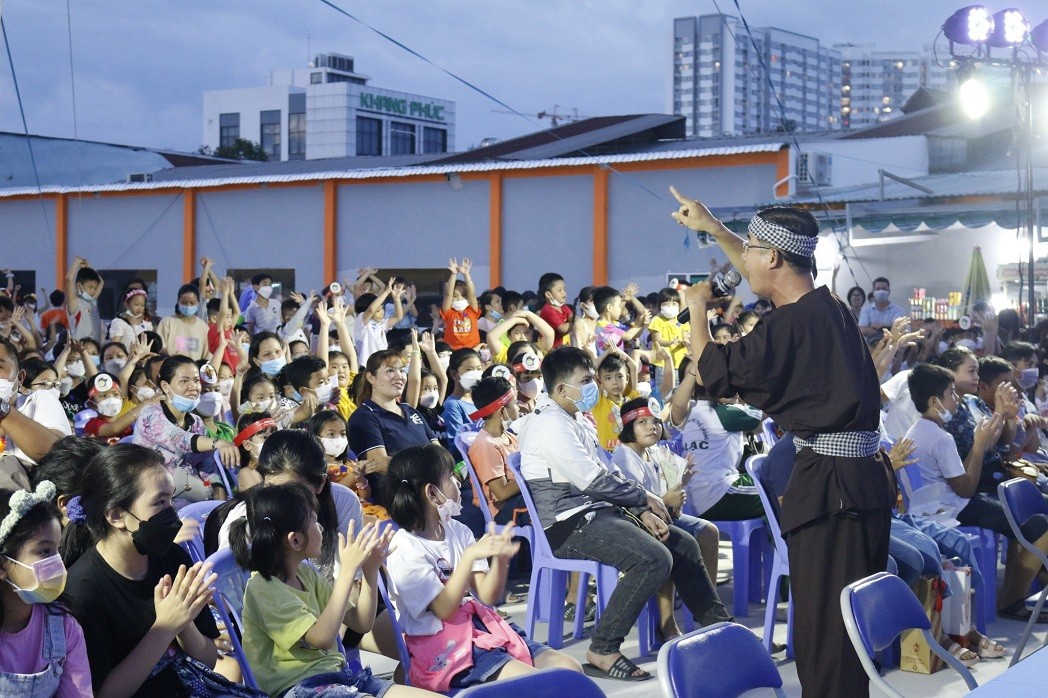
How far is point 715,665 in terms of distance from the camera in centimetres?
244

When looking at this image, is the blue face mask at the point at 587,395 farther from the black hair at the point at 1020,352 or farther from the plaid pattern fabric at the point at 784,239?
the black hair at the point at 1020,352

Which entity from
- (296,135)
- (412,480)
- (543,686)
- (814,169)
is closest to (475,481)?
(412,480)

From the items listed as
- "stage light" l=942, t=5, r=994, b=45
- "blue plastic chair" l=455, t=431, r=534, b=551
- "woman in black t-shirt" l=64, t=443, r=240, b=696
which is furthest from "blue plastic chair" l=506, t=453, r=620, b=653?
"stage light" l=942, t=5, r=994, b=45

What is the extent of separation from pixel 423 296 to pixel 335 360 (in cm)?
934

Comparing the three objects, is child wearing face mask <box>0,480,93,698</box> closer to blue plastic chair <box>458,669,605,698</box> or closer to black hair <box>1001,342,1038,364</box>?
blue plastic chair <box>458,669,605,698</box>

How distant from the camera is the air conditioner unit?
13.8 metres

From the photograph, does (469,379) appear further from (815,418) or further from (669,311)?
(815,418)

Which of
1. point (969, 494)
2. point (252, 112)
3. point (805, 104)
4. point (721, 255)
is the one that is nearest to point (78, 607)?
point (969, 494)

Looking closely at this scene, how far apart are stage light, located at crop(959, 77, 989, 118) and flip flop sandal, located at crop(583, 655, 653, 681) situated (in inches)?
311

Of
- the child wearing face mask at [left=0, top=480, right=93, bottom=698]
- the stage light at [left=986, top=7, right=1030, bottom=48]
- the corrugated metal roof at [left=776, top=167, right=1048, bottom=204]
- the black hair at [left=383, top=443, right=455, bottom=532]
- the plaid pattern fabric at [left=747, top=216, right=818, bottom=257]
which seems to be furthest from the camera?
the corrugated metal roof at [left=776, top=167, right=1048, bottom=204]

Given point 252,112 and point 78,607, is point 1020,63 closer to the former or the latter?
point 78,607

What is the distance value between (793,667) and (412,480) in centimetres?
209

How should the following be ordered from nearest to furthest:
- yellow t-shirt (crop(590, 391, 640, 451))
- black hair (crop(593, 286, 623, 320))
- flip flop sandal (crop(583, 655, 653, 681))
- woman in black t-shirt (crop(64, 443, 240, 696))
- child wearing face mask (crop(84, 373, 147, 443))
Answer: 1. woman in black t-shirt (crop(64, 443, 240, 696))
2. flip flop sandal (crop(583, 655, 653, 681))
3. child wearing face mask (crop(84, 373, 147, 443))
4. yellow t-shirt (crop(590, 391, 640, 451))
5. black hair (crop(593, 286, 623, 320))

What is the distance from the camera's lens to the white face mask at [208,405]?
6.41 meters
